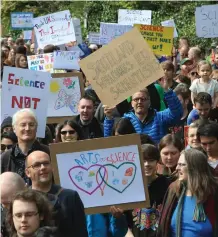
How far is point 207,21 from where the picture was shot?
57.1 ft

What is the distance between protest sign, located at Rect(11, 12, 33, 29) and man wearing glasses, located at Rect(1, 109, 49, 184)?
17941 mm

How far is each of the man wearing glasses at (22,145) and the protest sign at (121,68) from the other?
1.61 m

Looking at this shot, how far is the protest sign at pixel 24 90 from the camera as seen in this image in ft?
33.1

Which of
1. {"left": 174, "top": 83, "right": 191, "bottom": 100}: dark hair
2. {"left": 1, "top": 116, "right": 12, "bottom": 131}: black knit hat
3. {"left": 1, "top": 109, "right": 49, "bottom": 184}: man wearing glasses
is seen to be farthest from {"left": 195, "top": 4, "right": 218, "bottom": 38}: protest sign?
{"left": 1, "top": 109, "right": 49, "bottom": 184}: man wearing glasses

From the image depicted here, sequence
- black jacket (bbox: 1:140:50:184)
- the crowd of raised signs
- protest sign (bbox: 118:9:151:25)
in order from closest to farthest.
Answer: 1. the crowd of raised signs
2. black jacket (bbox: 1:140:50:184)
3. protest sign (bbox: 118:9:151:25)

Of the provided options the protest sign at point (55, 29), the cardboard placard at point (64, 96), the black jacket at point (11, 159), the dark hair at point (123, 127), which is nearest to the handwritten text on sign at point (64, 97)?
the cardboard placard at point (64, 96)

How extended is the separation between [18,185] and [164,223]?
1.15 metres

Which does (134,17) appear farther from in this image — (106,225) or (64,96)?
(106,225)

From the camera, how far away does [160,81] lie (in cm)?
1312

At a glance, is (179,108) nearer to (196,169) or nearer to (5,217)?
(196,169)

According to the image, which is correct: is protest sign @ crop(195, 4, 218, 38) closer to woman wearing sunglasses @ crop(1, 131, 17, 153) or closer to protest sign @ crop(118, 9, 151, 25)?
protest sign @ crop(118, 9, 151, 25)

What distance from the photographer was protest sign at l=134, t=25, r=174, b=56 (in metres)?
16.0

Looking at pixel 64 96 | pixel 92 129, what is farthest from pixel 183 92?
pixel 92 129

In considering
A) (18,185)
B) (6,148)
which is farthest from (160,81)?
(18,185)
